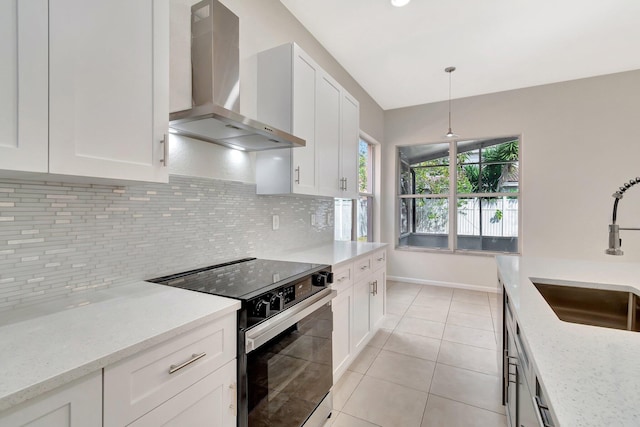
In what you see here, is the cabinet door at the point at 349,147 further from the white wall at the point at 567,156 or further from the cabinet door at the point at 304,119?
the white wall at the point at 567,156

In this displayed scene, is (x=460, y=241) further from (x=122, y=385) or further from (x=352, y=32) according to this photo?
(x=122, y=385)

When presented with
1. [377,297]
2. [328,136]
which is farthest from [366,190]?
[328,136]

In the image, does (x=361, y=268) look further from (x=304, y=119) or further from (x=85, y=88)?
(x=85, y=88)

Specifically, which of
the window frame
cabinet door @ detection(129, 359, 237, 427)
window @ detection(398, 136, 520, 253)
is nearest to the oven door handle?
cabinet door @ detection(129, 359, 237, 427)

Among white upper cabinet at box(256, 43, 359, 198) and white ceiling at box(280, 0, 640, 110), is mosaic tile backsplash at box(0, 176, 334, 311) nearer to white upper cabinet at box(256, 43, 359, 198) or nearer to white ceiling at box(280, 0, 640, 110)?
white upper cabinet at box(256, 43, 359, 198)

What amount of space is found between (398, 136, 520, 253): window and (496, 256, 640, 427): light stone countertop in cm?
362

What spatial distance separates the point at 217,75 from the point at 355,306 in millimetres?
1900

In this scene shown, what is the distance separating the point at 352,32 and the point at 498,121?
283cm

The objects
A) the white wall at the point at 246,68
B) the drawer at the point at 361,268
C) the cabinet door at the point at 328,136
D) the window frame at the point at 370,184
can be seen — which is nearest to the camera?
the white wall at the point at 246,68

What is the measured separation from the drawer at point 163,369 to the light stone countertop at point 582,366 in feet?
3.25

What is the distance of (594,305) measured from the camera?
64.5 inches

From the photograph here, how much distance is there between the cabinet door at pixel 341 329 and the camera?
2006 mm

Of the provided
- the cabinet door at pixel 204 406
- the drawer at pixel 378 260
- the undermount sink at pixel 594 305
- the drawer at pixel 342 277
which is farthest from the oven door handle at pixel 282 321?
the undermount sink at pixel 594 305

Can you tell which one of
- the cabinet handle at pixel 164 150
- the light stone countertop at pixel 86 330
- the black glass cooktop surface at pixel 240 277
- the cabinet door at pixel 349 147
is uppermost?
the cabinet door at pixel 349 147
